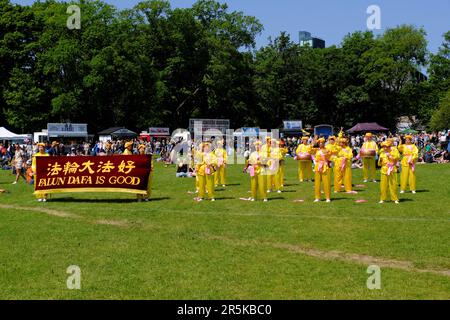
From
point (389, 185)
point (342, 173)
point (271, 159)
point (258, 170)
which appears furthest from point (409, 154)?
point (258, 170)

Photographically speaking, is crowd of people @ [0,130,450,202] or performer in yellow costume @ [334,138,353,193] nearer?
crowd of people @ [0,130,450,202]

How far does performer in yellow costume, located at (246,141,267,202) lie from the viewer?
57.2 ft

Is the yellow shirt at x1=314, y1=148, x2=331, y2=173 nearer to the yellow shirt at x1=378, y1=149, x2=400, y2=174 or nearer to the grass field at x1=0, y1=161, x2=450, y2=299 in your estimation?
the grass field at x1=0, y1=161, x2=450, y2=299

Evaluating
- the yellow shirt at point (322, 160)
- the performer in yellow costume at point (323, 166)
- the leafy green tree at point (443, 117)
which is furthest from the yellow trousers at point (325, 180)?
the leafy green tree at point (443, 117)

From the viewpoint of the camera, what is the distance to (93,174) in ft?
60.0

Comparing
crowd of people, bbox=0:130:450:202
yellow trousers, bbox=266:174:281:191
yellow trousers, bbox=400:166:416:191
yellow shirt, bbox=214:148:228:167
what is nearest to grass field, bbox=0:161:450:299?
crowd of people, bbox=0:130:450:202

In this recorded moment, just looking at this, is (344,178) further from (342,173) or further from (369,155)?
(369,155)

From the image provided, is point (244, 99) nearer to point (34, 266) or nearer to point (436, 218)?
point (436, 218)

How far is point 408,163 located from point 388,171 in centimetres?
289

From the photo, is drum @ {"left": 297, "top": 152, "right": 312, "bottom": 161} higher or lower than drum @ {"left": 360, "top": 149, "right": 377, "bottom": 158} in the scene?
lower

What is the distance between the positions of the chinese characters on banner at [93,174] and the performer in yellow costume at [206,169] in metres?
1.70

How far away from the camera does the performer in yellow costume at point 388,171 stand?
16656 millimetres

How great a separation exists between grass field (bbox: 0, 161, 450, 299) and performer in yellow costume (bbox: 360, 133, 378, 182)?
14.4 ft

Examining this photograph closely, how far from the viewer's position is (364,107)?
2793 inches
